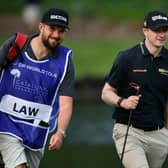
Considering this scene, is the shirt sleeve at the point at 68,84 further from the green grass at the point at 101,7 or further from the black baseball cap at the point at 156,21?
the green grass at the point at 101,7

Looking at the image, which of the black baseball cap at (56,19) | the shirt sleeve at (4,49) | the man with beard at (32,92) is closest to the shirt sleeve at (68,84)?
the man with beard at (32,92)

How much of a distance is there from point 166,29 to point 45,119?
1278mm

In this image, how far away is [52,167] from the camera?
13.1m

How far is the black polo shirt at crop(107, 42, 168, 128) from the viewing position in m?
8.61

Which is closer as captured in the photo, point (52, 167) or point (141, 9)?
point (52, 167)

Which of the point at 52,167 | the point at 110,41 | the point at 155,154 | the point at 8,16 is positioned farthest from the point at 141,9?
the point at 155,154

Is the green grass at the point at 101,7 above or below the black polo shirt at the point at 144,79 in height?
below

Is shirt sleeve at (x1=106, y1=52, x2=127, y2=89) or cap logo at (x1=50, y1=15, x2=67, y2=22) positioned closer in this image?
cap logo at (x1=50, y1=15, x2=67, y2=22)

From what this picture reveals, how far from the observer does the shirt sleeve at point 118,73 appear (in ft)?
28.2

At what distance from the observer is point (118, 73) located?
8.62 metres

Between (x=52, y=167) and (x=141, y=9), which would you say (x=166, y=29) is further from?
(x=141, y=9)

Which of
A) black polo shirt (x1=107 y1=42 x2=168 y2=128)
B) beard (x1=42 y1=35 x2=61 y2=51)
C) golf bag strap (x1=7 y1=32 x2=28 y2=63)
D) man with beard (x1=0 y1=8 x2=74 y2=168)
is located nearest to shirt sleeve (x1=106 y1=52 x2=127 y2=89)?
black polo shirt (x1=107 y1=42 x2=168 y2=128)

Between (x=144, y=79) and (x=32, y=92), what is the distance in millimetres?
986

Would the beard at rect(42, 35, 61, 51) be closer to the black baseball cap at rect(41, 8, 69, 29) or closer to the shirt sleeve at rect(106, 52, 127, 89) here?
the black baseball cap at rect(41, 8, 69, 29)
